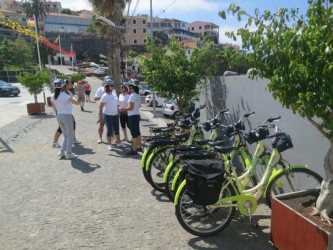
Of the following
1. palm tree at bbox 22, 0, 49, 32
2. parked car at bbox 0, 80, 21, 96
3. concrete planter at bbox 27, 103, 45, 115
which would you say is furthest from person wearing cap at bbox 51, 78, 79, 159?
palm tree at bbox 22, 0, 49, 32

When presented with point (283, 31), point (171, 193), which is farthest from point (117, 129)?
point (283, 31)

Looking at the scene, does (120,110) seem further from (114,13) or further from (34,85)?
(114,13)

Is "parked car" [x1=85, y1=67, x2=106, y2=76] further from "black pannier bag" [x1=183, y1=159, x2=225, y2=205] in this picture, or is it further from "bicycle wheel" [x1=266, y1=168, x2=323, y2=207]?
"black pannier bag" [x1=183, y1=159, x2=225, y2=205]

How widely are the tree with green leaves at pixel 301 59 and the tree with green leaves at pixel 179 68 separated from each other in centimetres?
489

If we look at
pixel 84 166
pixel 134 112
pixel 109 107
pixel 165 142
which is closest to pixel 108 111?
pixel 109 107

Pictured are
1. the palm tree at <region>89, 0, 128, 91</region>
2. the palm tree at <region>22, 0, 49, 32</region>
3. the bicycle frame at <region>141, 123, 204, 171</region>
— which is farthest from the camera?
the palm tree at <region>22, 0, 49, 32</region>

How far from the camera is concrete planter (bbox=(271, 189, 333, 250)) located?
2.78 meters

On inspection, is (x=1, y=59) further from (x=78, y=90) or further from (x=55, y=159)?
(x=55, y=159)

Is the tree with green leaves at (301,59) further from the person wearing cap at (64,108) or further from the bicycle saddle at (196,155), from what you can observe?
the person wearing cap at (64,108)

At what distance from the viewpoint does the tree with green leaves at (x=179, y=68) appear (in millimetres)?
8023

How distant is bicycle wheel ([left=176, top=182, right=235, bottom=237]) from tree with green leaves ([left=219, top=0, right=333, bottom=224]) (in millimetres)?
989

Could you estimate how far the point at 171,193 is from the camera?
179 inches

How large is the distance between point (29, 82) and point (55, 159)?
32.4ft

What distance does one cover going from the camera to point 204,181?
3.44 meters
